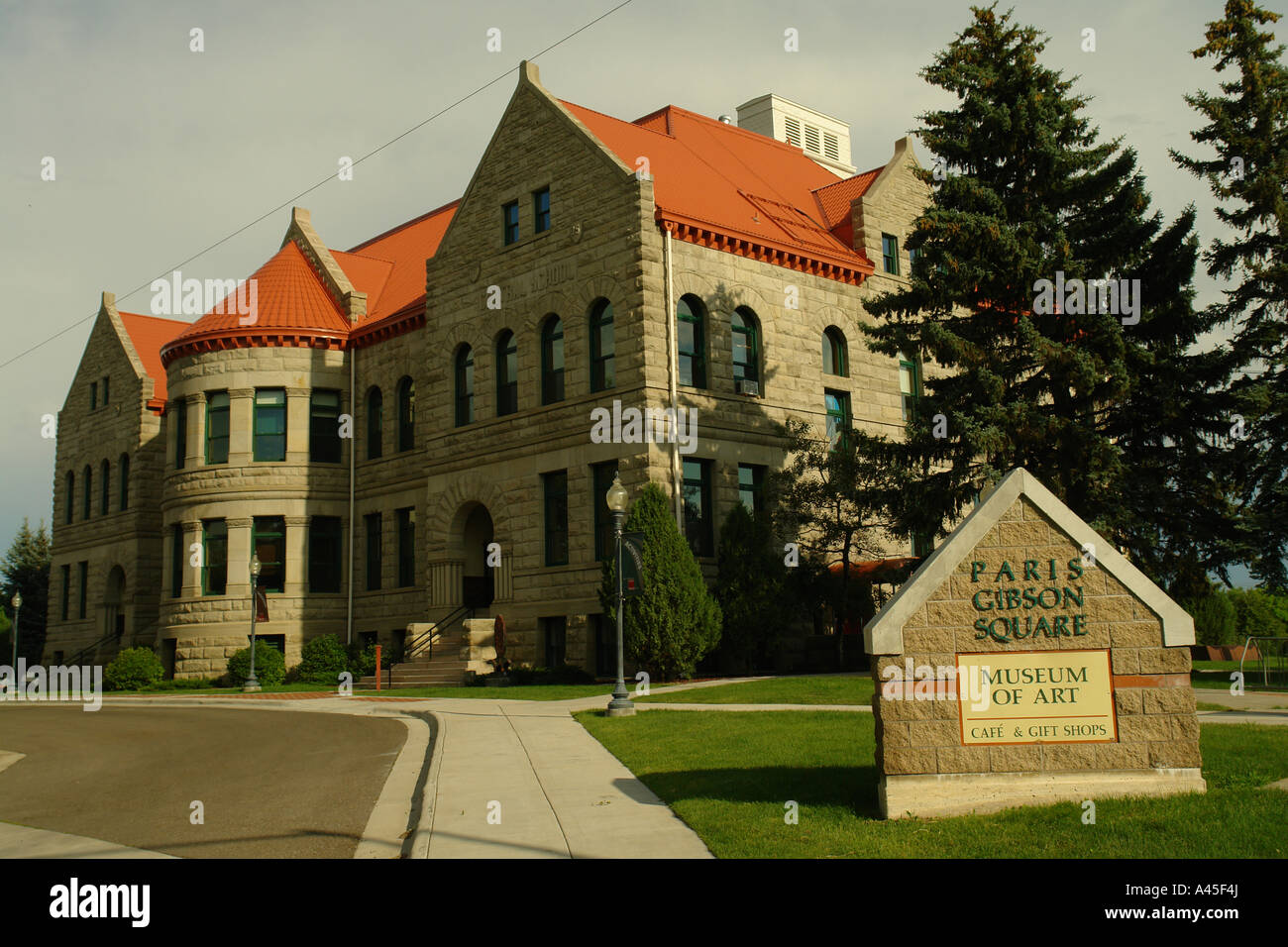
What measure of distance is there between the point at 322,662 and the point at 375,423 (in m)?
8.54

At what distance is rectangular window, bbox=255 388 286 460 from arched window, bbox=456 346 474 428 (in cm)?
768

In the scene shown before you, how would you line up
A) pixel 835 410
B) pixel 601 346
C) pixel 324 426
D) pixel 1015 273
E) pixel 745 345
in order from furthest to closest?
pixel 324 426, pixel 835 410, pixel 745 345, pixel 601 346, pixel 1015 273

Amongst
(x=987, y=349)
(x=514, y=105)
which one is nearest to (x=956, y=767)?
(x=987, y=349)

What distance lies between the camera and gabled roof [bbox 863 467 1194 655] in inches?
334

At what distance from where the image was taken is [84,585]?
45344mm

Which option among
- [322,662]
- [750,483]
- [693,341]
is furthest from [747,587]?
[322,662]

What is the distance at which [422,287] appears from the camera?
121ft

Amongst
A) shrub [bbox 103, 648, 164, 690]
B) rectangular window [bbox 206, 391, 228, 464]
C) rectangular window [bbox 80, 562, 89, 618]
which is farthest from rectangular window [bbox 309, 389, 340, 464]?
rectangular window [bbox 80, 562, 89, 618]

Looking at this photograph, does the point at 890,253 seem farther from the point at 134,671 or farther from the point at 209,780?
the point at 134,671

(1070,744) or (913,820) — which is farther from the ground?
(1070,744)

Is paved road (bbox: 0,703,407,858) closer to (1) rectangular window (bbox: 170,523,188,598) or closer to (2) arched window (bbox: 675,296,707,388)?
(2) arched window (bbox: 675,296,707,388)

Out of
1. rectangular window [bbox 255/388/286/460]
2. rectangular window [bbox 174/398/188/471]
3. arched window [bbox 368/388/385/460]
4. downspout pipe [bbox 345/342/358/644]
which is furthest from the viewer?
rectangular window [bbox 174/398/188/471]

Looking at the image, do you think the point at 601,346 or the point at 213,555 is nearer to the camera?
the point at 601,346

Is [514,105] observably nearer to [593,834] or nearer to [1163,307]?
[1163,307]
